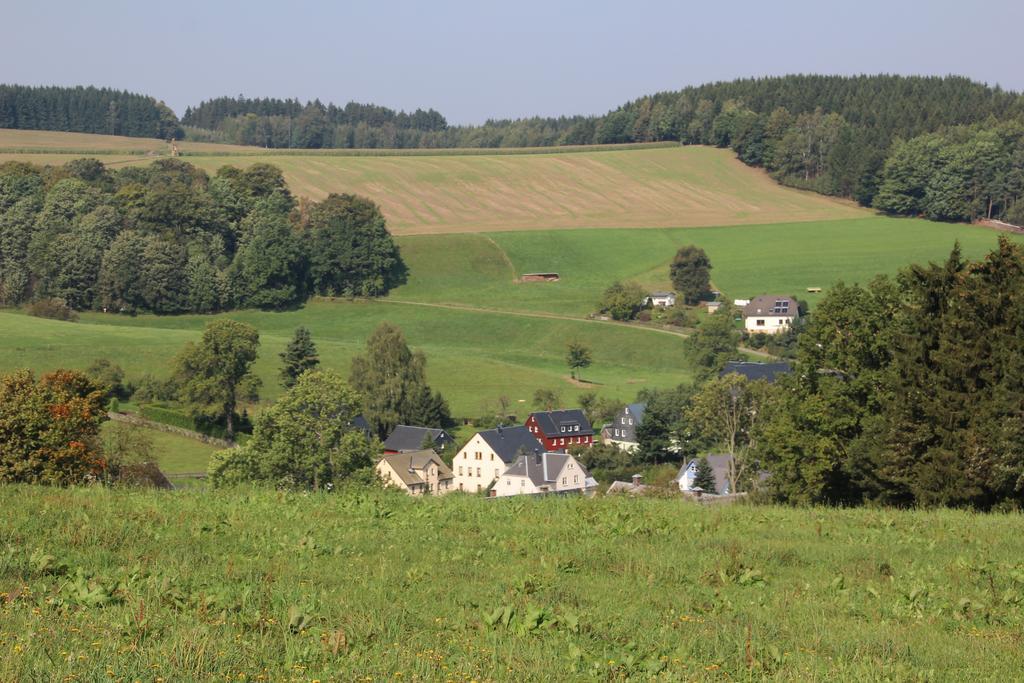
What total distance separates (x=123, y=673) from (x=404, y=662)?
2192 mm

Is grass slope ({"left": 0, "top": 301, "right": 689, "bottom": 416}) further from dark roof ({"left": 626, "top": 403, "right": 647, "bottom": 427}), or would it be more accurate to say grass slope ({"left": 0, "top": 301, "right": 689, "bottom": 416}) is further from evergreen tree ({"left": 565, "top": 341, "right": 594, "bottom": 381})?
dark roof ({"left": 626, "top": 403, "right": 647, "bottom": 427})

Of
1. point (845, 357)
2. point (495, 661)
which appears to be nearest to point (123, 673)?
point (495, 661)

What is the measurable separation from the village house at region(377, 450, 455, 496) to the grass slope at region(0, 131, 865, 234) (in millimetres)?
76223

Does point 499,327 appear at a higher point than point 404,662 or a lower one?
lower

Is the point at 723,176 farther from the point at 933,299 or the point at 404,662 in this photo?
the point at 404,662

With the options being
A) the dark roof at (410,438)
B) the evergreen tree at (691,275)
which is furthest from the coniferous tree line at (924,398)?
the evergreen tree at (691,275)

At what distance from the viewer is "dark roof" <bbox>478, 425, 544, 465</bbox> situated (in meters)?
70.4

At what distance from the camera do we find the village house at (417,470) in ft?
206

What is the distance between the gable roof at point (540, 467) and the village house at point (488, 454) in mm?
1039

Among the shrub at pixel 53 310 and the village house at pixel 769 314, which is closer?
the shrub at pixel 53 310

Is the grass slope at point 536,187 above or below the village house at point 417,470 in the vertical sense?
above

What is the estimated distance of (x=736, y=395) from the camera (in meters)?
67.4

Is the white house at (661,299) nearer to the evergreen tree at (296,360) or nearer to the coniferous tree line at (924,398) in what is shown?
the evergreen tree at (296,360)

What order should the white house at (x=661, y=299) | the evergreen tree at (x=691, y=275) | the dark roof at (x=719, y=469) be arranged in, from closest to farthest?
1. the dark roof at (x=719, y=469)
2. the white house at (x=661, y=299)
3. the evergreen tree at (x=691, y=275)
